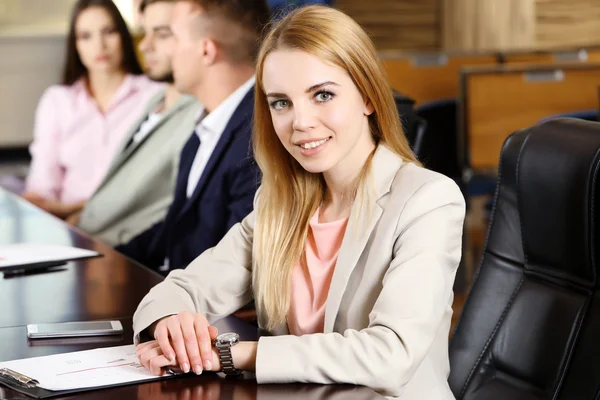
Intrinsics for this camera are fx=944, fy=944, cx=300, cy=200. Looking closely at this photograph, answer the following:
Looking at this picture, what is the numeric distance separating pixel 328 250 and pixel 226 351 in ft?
1.10

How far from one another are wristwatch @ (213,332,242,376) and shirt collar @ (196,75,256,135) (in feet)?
4.98

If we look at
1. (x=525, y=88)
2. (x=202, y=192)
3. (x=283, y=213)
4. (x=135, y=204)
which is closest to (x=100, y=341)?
(x=283, y=213)

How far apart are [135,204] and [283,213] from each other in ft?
7.19

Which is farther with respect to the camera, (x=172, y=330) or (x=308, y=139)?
(x=308, y=139)

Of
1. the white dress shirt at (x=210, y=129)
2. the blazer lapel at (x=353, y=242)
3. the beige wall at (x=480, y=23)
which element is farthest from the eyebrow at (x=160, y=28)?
the beige wall at (x=480, y=23)

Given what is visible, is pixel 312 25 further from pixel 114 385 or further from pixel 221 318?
pixel 114 385

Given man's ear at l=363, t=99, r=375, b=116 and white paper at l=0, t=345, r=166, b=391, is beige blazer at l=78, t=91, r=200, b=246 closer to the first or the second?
→ man's ear at l=363, t=99, r=375, b=116

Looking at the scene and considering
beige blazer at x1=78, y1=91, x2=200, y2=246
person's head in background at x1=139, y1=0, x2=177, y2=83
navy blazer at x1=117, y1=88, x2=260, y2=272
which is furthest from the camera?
beige blazer at x1=78, y1=91, x2=200, y2=246

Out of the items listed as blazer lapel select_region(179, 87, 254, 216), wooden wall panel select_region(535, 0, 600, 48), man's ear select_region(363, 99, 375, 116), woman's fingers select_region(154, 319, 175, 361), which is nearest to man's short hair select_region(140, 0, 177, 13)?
blazer lapel select_region(179, 87, 254, 216)

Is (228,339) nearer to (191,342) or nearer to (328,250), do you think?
(191,342)

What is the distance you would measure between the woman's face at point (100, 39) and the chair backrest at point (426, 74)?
1873mm

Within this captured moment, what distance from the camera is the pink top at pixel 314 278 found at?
62.1 inches

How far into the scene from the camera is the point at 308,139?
1.53 metres

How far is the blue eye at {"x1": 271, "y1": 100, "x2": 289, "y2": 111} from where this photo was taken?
5.04ft
